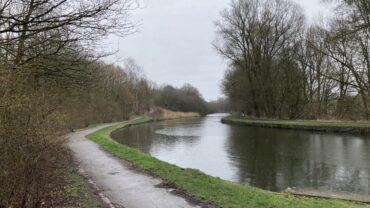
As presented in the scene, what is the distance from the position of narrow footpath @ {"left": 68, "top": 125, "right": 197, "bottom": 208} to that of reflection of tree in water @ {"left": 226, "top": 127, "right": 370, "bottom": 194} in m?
4.42

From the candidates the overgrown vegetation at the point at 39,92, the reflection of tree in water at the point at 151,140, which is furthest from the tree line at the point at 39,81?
the reflection of tree in water at the point at 151,140

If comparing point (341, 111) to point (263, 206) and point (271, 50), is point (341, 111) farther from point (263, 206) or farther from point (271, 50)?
point (263, 206)

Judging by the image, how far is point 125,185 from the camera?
33.0ft

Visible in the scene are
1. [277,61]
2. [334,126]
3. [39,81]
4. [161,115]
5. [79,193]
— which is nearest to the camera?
[79,193]

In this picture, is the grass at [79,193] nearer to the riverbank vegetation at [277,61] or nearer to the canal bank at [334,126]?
the canal bank at [334,126]

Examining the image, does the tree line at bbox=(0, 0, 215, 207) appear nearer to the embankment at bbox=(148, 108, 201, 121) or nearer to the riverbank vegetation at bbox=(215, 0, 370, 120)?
the riverbank vegetation at bbox=(215, 0, 370, 120)

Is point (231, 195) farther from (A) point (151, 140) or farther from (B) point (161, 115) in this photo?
(B) point (161, 115)

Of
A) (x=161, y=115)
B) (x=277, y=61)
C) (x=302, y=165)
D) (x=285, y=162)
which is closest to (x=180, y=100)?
(x=161, y=115)

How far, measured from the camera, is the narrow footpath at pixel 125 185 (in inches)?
322

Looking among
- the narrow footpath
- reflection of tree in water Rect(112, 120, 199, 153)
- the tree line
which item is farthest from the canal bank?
the tree line

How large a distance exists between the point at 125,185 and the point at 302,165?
9910 millimetres

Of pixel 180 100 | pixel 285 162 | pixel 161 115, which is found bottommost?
pixel 285 162

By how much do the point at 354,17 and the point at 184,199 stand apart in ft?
64.7

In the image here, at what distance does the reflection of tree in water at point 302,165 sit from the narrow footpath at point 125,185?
14.5 ft
